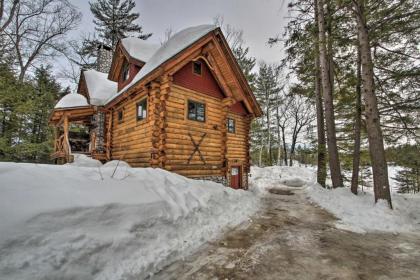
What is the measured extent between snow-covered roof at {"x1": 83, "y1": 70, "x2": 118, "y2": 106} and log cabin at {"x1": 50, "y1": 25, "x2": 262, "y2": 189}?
6cm

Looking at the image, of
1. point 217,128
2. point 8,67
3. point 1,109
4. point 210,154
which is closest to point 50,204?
point 210,154

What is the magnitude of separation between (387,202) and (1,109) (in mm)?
22724

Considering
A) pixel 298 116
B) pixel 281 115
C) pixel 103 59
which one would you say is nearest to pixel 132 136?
pixel 103 59

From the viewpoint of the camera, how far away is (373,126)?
24.5 ft

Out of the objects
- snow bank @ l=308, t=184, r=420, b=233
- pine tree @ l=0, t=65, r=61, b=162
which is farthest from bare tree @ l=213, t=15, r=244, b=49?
snow bank @ l=308, t=184, r=420, b=233

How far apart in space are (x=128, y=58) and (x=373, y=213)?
13.8 metres

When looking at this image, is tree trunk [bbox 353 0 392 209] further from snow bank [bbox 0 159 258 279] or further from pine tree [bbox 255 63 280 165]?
pine tree [bbox 255 63 280 165]

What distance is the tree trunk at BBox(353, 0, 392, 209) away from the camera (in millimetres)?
7109

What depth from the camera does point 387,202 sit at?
269 inches

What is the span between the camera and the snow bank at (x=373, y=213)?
575 centimetres

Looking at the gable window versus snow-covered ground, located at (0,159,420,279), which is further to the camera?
the gable window

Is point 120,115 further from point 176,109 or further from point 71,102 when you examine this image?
point 176,109

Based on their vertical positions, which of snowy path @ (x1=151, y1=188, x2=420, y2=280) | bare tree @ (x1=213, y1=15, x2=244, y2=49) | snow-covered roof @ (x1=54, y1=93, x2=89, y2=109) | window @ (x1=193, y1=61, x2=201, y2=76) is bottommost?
snowy path @ (x1=151, y1=188, x2=420, y2=280)

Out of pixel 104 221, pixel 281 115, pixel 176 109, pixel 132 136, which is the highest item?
pixel 281 115
